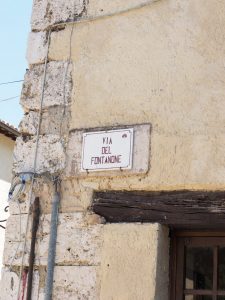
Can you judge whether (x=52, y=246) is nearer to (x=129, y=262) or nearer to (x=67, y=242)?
(x=67, y=242)

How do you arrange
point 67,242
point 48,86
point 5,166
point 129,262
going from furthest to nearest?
point 5,166 < point 48,86 < point 67,242 < point 129,262

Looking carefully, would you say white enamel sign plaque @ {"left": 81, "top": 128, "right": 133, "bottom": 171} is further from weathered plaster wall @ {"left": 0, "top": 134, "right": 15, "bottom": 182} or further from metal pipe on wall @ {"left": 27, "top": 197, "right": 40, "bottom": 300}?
weathered plaster wall @ {"left": 0, "top": 134, "right": 15, "bottom": 182}

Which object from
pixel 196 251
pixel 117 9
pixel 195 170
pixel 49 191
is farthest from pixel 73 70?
pixel 196 251

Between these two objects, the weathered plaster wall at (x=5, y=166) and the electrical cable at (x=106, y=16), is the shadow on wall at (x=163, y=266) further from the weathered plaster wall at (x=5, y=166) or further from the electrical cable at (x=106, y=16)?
the weathered plaster wall at (x=5, y=166)

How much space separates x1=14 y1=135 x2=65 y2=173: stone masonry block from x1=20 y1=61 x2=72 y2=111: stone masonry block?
9.9 inches

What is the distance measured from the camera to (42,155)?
3834 millimetres

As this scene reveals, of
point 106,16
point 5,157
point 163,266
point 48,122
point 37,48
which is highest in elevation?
point 5,157

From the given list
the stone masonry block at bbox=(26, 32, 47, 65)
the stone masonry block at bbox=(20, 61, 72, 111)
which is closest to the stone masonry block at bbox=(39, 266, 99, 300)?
the stone masonry block at bbox=(20, 61, 72, 111)

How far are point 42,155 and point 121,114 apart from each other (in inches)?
24.7

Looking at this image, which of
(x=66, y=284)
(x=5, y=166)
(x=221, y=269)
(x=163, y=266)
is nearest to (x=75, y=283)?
(x=66, y=284)

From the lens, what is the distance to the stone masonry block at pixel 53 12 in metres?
4.00

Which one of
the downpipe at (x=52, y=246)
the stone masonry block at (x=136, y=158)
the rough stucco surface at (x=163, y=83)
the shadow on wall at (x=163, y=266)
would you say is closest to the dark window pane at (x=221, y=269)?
the shadow on wall at (x=163, y=266)

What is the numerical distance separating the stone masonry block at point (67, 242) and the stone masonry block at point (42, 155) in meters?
0.33

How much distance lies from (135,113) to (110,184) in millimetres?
477
